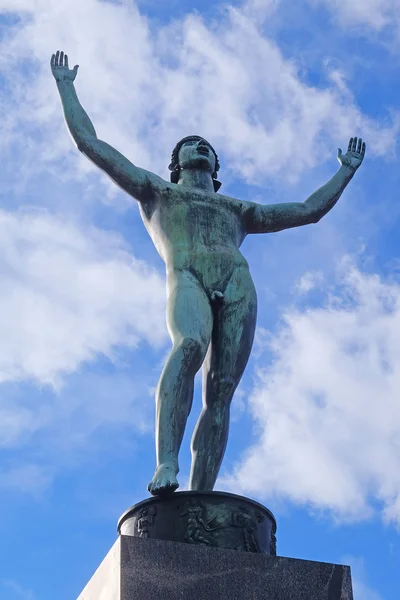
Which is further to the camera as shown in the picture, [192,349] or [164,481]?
[192,349]

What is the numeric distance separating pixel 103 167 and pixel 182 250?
52.5 inches

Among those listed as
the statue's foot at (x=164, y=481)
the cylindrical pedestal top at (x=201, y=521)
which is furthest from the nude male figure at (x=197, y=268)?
the cylindrical pedestal top at (x=201, y=521)

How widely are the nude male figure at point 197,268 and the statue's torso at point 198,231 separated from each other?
11 millimetres

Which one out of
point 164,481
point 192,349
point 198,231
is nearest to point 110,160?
point 198,231

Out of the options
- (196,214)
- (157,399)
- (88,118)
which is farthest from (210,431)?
(88,118)

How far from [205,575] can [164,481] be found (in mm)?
1002

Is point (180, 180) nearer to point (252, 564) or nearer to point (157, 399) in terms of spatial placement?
point (157, 399)

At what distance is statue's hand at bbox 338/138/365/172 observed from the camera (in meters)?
13.5

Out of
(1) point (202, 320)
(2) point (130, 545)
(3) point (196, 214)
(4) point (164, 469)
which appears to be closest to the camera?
(2) point (130, 545)

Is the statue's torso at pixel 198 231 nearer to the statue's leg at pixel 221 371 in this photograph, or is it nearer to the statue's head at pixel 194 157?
the statue's leg at pixel 221 371

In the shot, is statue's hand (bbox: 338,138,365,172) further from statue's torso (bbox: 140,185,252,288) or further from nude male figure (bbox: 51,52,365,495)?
statue's torso (bbox: 140,185,252,288)

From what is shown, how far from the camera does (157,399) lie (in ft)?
33.7

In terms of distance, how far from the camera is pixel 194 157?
41.2ft

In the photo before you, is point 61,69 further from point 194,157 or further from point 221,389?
point 221,389
